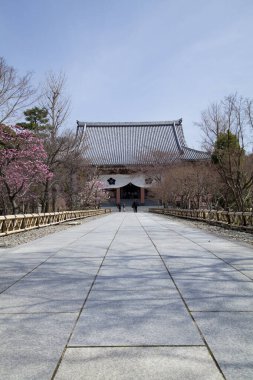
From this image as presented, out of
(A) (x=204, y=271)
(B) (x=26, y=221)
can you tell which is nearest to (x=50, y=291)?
(A) (x=204, y=271)

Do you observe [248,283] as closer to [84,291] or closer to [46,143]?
[84,291]

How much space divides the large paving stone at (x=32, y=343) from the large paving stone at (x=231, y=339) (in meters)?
1.17

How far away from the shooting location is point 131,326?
11.1 feet

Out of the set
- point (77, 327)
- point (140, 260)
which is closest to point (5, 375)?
point (77, 327)

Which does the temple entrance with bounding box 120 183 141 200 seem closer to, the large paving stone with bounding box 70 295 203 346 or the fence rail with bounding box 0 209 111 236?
the fence rail with bounding box 0 209 111 236

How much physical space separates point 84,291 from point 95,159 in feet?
164

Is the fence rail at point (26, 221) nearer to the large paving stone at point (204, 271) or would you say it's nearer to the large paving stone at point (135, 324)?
the large paving stone at point (204, 271)

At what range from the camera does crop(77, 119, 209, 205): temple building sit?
54.2 meters

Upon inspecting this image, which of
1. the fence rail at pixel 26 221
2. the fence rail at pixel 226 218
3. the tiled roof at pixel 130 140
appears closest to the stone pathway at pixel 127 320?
the fence rail at pixel 26 221

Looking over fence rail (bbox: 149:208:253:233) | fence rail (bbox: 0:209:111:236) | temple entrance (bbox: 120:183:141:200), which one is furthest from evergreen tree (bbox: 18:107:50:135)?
temple entrance (bbox: 120:183:141:200)

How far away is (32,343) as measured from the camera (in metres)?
3.05

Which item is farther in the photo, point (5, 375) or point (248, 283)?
point (248, 283)

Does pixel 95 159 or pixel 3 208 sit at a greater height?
pixel 95 159

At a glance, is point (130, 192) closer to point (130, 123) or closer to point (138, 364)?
point (130, 123)
